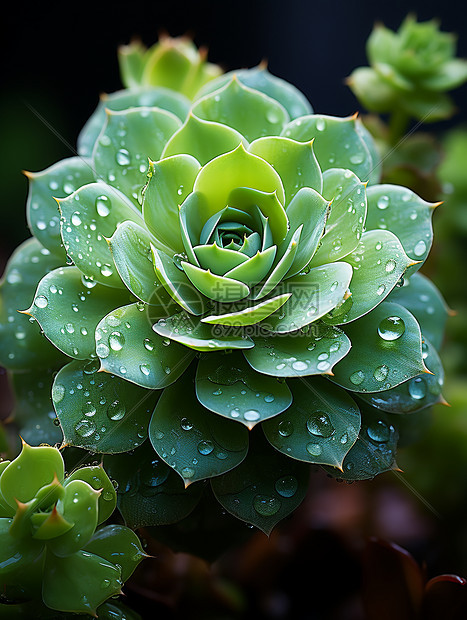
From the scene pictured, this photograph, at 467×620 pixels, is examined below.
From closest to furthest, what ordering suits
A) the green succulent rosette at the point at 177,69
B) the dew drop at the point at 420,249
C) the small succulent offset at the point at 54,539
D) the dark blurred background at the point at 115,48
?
1. the small succulent offset at the point at 54,539
2. the dew drop at the point at 420,249
3. the green succulent rosette at the point at 177,69
4. the dark blurred background at the point at 115,48

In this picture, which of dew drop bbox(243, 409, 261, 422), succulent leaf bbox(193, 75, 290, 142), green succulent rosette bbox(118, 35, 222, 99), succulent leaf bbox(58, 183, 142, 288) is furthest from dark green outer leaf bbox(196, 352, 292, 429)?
green succulent rosette bbox(118, 35, 222, 99)

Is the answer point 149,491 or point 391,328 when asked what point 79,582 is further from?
point 391,328

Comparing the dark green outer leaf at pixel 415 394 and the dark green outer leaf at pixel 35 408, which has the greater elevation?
the dark green outer leaf at pixel 415 394

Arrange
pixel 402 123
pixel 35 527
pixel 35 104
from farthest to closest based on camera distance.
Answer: pixel 35 104 < pixel 402 123 < pixel 35 527

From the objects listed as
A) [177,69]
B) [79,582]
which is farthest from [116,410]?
[177,69]

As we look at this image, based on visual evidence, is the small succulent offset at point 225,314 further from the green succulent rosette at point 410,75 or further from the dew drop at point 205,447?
the green succulent rosette at point 410,75

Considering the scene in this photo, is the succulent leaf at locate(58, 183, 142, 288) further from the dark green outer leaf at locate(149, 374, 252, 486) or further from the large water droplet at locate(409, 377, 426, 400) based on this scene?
the large water droplet at locate(409, 377, 426, 400)

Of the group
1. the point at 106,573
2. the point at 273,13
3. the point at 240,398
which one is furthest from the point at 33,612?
the point at 273,13

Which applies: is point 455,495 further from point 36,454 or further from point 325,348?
point 36,454

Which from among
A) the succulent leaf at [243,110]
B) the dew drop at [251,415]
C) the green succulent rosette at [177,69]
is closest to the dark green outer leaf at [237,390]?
the dew drop at [251,415]
